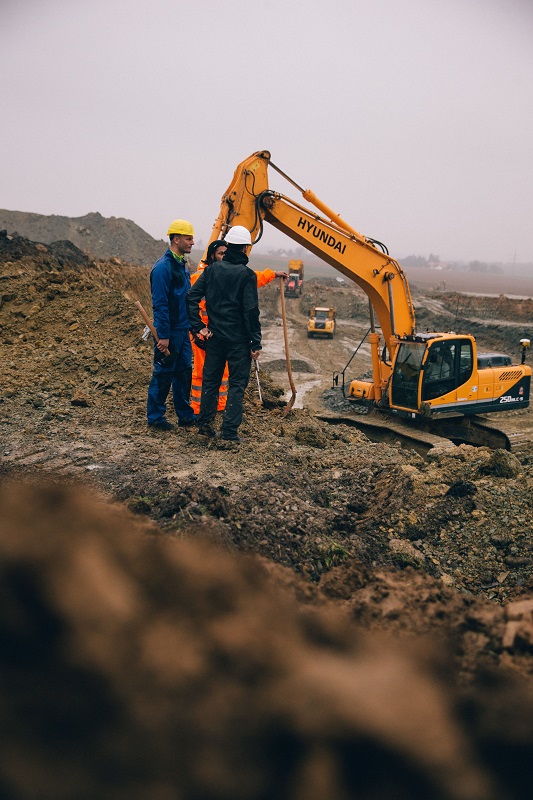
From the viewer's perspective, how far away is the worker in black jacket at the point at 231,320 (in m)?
5.21

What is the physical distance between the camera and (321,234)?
25.9ft

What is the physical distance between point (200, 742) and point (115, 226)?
155ft

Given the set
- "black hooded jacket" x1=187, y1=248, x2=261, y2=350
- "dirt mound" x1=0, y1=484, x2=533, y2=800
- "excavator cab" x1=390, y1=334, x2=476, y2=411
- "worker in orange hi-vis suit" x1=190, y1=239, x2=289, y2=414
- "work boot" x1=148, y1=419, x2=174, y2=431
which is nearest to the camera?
"dirt mound" x1=0, y1=484, x2=533, y2=800

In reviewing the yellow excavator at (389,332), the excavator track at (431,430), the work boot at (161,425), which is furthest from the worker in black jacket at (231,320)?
the excavator track at (431,430)

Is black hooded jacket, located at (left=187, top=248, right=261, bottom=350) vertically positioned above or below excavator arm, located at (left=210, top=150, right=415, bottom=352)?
below

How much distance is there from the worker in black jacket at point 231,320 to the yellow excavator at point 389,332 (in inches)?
81.1

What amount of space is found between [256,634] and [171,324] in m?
4.00

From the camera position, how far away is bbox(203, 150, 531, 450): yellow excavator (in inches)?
294

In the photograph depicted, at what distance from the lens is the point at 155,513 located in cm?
314

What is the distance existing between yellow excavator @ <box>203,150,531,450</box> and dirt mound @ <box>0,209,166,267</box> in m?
35.4

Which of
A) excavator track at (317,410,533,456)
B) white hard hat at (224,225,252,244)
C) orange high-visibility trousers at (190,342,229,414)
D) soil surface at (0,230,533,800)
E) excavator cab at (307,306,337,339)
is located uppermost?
white hard hat at (224,225,252,244)

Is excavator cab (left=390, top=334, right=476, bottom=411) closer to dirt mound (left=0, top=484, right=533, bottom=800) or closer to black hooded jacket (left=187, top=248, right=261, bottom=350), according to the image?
black hooded jacket (left=187, top=248, right=261, bottom=350)

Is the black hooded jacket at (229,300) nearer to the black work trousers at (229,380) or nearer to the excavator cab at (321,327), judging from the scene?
the black work trousers at (229,380)

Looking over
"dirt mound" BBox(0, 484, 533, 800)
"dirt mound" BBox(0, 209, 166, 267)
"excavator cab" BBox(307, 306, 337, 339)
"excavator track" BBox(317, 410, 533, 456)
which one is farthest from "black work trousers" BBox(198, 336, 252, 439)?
"dirt mound" BBox(0, 209, 166, 267)
